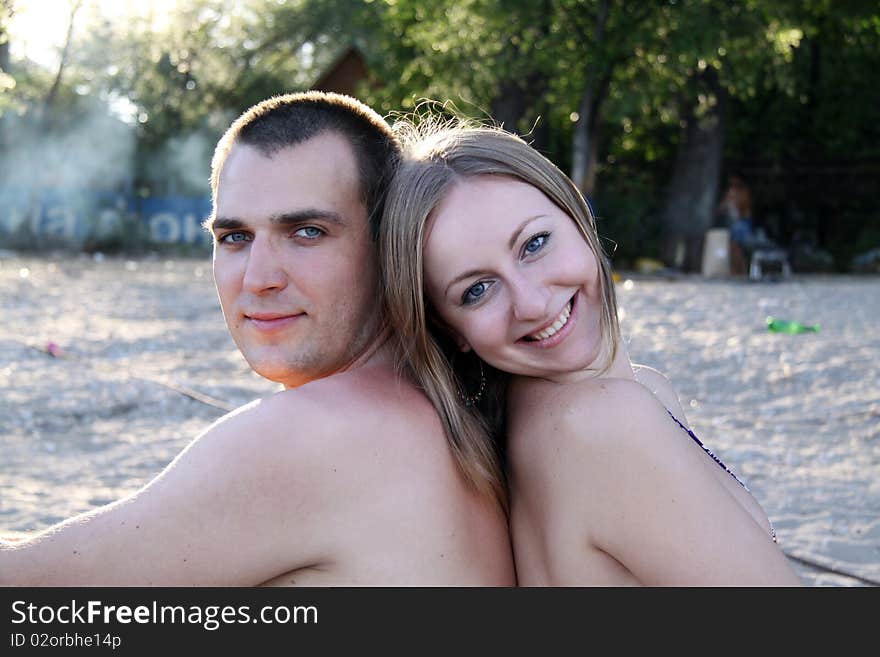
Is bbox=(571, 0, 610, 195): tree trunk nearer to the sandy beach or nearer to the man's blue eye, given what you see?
the sandy beach

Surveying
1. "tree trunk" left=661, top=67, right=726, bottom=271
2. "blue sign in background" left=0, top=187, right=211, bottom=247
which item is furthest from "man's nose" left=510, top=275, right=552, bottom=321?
"blue sign in background" left=0, top=187, right=211, bottom=247

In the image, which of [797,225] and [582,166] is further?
[797,225]

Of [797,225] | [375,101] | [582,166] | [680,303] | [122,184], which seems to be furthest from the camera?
[122,184]

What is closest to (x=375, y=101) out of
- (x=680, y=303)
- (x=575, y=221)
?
(x=680, y=303)

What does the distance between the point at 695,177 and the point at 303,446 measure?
848 inches

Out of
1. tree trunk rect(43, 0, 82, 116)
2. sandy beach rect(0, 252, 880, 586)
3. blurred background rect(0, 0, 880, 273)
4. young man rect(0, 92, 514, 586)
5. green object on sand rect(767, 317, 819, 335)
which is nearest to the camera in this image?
young man rect(0, 92, 514, 586)

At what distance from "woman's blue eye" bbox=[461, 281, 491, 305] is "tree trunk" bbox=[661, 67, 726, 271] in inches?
807

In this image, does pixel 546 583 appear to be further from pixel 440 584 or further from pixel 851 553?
pixel 851 553

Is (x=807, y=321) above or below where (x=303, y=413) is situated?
above

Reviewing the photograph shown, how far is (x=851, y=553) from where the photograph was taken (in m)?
4.75

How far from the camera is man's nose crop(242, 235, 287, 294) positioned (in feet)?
7.88

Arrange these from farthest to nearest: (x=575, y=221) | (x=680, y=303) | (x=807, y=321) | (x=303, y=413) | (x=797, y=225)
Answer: (x=797, y=225) → (x=680, y=303) → (x=807, y=321) → (x=575, y=221) → (x=303, y=413)

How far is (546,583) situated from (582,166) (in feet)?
65.6
